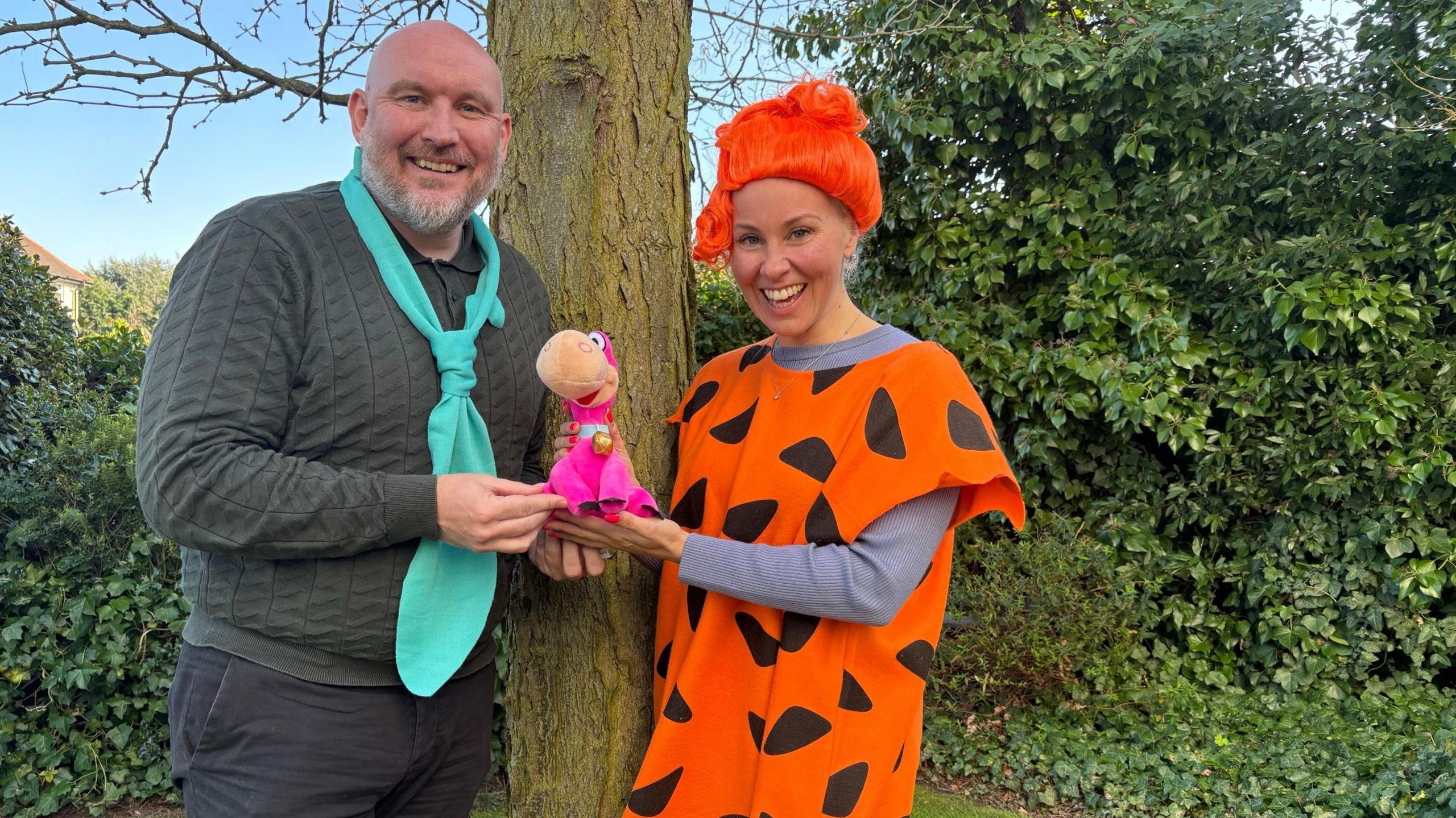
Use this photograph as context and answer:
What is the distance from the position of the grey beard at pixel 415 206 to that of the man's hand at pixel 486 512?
54 cm

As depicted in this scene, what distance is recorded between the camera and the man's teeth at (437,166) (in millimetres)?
1808

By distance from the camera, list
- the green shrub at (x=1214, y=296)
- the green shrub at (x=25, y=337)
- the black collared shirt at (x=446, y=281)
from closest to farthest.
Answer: the black collared shirt at (x=446, y=281) → the green shrub at (x=1214, y=296) → the green shrub at (x=25, y=337)

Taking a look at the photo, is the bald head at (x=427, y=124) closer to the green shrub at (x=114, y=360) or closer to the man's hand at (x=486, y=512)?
the man's hand at (x=486, y=512)

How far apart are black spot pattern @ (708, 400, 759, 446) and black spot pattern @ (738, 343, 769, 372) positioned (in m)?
0.14

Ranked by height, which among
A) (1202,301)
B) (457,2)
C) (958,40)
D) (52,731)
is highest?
(958,40)

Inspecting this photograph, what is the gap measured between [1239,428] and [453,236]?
4861mm

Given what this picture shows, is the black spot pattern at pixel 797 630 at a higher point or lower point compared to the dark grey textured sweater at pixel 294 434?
lower

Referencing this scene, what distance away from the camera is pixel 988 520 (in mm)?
5539

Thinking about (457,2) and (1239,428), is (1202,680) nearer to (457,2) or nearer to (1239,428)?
(1239,428)

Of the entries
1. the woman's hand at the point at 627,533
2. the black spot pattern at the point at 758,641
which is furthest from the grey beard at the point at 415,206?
the black spot pattern at the point at 758,641

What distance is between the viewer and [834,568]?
5.79 ft

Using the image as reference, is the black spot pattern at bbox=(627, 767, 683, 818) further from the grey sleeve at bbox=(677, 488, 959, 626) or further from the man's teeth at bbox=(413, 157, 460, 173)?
the man's teeth at bbox=(413, 157, 460, 173)

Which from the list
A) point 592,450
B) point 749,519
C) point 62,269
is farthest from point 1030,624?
point 62,269

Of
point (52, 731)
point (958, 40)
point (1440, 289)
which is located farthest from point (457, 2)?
point (1440, 289)
